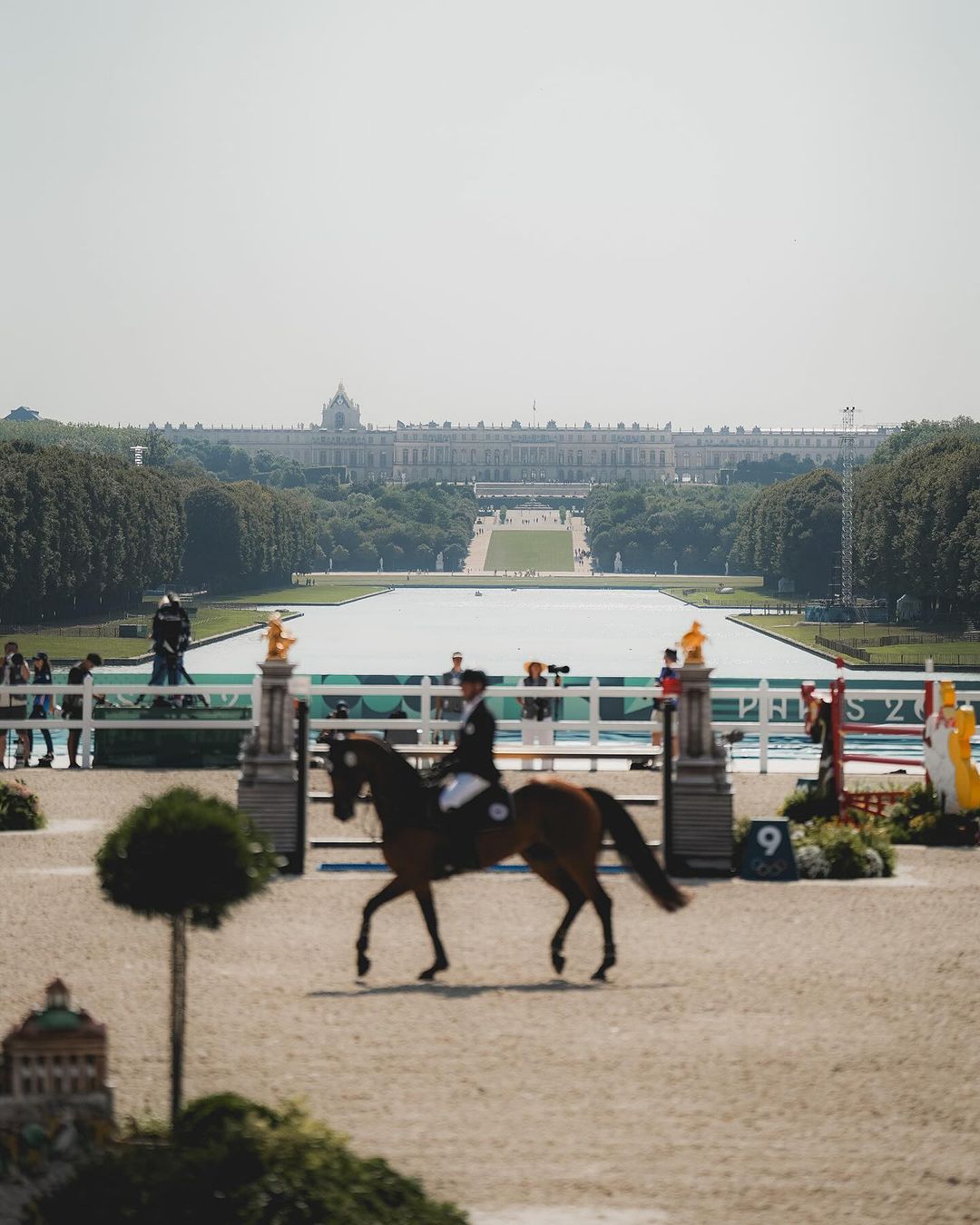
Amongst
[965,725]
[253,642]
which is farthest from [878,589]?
[965,725]

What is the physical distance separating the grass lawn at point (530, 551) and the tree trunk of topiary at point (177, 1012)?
16142cm

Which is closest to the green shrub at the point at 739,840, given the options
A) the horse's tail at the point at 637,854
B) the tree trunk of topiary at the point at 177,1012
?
the horse's tail at the point at 637,854

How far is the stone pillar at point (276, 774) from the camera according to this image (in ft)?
53.4

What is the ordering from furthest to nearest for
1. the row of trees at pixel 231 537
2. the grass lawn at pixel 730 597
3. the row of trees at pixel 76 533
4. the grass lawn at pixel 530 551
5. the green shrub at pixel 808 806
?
the grass lawn at pixel 530 551 → the row of trees at pixel 231 537 → the grass lawn at pixel 730 597 → the row of trees at pixel 76 533 → the green shrub at pixel 808 806

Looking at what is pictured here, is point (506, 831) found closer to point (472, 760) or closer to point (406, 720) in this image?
point (472, 760)

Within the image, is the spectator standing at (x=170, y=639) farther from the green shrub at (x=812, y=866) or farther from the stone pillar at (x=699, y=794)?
the green shrub at (x=812, y=866)

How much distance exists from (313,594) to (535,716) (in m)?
98.6

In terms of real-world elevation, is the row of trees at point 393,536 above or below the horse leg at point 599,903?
above

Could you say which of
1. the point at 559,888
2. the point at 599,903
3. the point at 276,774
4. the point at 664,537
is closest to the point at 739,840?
the point at 276,774

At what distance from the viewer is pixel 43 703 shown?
972 inches

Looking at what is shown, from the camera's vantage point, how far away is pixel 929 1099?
9.03 meters

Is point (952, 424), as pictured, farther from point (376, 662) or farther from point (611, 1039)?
point (611, 1039)

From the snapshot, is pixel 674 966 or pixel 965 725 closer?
pixel 674 966

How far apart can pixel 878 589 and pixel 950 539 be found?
15.1 meters
